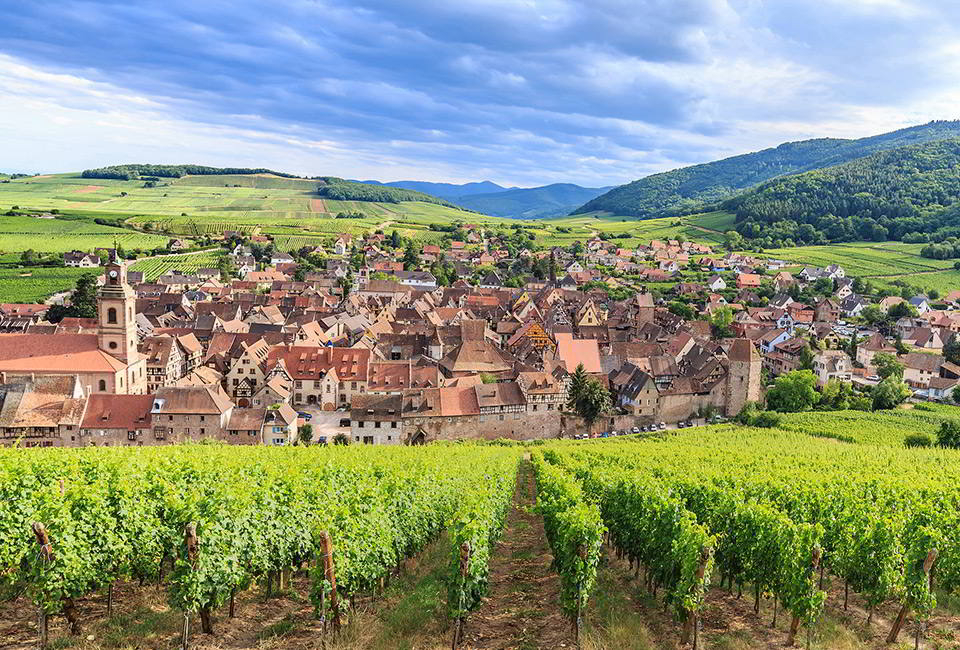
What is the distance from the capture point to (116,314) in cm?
6200

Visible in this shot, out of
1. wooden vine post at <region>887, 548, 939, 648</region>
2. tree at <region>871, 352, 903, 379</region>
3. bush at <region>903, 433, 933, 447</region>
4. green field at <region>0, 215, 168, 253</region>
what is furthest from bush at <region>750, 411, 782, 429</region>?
green field at <region>0, 215, 168, 253</region>

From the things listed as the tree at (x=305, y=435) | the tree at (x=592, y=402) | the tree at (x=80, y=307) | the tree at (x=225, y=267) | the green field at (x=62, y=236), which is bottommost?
the tree at (x=305, y=435)

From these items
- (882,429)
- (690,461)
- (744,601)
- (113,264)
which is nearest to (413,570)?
(744,601)

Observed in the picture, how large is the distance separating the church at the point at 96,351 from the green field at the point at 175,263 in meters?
86.9

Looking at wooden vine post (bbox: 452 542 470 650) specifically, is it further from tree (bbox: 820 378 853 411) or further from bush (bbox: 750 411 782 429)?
tree (bbox: 820 378 853 411)

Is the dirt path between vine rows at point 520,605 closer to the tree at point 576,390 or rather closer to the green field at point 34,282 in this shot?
the tree at point 576,390

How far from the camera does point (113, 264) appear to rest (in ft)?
199

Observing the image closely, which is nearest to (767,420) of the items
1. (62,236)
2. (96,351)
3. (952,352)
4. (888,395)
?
(888,395)

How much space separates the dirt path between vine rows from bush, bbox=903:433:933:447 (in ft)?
160

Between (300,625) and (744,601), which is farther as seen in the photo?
(744,601)

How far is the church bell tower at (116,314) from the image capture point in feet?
201

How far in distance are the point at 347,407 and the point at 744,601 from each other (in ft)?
171

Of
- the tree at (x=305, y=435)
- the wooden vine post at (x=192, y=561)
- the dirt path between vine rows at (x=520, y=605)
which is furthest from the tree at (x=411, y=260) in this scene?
the wooden vine post at (x=192, y=561)

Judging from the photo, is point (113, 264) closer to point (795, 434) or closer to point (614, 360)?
point (614, 360)
